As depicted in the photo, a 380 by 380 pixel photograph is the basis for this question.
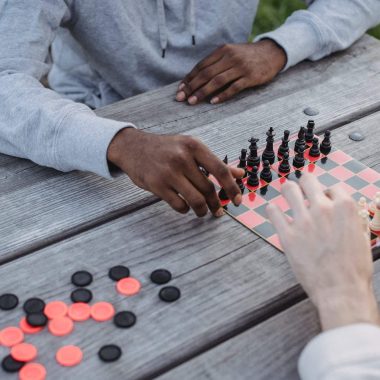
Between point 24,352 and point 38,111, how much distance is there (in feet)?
2.24

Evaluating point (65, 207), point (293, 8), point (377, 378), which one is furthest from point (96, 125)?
point (293, 8)

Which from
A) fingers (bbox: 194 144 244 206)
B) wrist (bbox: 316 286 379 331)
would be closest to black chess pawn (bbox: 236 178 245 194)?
fingers (bbox: 194 144 244 206)

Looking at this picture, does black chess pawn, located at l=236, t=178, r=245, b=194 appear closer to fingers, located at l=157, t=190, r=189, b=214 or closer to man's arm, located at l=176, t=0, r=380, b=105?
fingers, located at l=157, t=190, r=189, b=214

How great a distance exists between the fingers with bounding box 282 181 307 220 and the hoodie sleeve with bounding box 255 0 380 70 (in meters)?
0.88

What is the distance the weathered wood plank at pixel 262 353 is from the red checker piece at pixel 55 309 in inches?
9.1

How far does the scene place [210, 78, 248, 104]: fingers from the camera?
1.89 metres

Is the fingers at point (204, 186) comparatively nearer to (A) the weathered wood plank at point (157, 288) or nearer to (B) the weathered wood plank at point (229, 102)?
(A) the weathered wood plank at point (157, 288)

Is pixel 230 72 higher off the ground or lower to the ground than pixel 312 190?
lower

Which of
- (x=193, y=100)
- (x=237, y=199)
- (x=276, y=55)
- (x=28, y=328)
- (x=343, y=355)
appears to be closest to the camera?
(x=343, y=355)

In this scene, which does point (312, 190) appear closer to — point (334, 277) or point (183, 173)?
point (334, 277)

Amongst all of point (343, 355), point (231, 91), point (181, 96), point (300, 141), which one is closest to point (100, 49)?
point (181, 96)

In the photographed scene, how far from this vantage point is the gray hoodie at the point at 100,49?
1.57 meters

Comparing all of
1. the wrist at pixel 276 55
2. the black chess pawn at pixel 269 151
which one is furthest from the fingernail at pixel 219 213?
the wrist at pixel 276 55

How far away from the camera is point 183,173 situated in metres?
1.41
